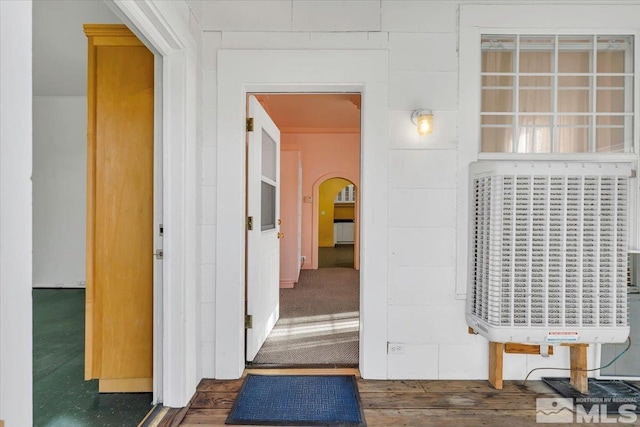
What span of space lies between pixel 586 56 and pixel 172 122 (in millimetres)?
2810

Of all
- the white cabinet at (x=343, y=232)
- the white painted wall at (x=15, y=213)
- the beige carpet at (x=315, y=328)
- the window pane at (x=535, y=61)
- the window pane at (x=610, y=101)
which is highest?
the window pane at (x=535, y=61)

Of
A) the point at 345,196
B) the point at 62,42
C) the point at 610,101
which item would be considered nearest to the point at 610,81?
the point at 610,101

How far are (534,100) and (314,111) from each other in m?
3.37

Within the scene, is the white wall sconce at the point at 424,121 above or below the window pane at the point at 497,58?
below

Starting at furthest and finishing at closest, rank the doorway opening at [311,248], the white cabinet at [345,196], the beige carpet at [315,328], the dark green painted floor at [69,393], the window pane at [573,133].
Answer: the white cabinet at [345,196] < the doorway opening at [311,248] < the beige carpet at [315,328] < the window pane at [573,133] < the dark green painted floor at [69,393]

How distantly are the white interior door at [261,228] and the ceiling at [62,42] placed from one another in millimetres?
1225

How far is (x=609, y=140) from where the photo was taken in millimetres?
2295

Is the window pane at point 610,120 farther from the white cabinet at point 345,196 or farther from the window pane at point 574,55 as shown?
the white cabinet at point 345,196

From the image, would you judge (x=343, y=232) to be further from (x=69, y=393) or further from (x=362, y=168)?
(x=69, y=393)

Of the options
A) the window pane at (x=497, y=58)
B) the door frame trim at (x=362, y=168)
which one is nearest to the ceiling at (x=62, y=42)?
the door frame trim at (x=362, y=168)

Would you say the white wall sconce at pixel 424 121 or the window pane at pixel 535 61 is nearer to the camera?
the white wall sconce at pixel 424 121

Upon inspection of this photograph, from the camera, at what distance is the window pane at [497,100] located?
7.63 feet

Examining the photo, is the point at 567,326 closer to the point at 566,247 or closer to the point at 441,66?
the point at 566,247

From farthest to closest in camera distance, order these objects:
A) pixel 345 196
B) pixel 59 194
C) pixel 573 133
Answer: pixel 345 196, pixel 59 194, pixel 573 133
